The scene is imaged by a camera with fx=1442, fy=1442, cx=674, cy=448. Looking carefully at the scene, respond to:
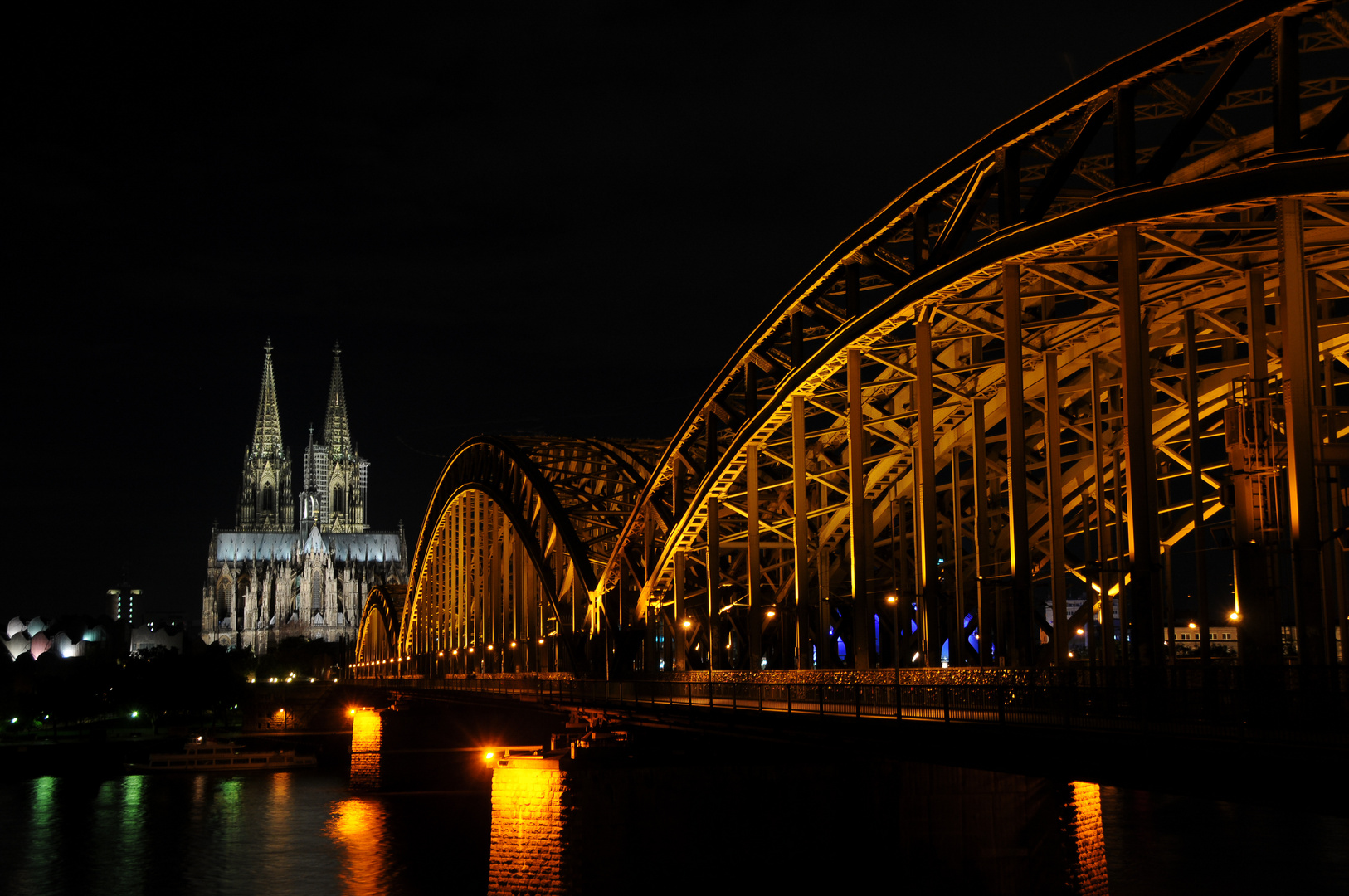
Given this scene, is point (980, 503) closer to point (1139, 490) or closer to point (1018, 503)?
point (1018, 503)

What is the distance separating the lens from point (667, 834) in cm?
3241

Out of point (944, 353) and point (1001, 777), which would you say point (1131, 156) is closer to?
point (1001, 777)

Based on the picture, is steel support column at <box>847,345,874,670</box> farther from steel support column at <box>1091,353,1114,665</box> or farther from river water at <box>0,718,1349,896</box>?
steel support column at <box>1091,353,1114,665</box>

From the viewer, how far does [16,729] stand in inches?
5276

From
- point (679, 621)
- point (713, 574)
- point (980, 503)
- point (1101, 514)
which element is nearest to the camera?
point (980, 503)

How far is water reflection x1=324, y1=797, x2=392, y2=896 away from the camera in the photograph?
4959 centimetres

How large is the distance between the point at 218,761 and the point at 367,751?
24110mm

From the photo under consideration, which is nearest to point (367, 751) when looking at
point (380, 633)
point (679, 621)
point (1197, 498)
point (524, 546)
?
point (524, 546)

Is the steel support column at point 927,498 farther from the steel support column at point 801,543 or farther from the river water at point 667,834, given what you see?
the steel support column at point 801,543

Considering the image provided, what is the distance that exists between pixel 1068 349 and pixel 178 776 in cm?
7862

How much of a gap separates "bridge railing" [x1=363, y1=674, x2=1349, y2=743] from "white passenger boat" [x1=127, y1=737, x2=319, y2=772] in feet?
249

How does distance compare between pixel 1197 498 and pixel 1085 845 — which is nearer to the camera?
pixel 1197 498

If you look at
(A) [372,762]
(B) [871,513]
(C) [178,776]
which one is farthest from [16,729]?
(B) [871,513]

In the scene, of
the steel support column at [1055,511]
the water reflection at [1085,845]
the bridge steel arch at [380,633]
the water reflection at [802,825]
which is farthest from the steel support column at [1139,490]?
the bridge steel arch at [380,633]
